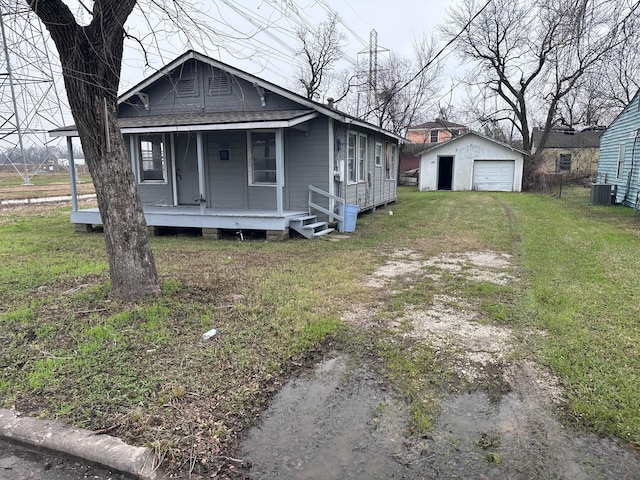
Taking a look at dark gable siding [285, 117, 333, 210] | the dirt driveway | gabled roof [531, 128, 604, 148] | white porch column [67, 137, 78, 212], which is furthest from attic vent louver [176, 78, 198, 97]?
gabled roof [531, 128, 604, 148]

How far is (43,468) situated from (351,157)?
999 cm

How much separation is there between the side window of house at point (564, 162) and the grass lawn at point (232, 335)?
27179 mm

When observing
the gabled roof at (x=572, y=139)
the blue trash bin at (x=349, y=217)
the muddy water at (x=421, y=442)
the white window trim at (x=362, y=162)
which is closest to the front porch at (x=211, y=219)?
the blue trash bin at (x=349, y=217)

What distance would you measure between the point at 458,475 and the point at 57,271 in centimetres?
582

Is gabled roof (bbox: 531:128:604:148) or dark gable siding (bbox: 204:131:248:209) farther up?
gabled roof (bbox: 531:128:604:148)

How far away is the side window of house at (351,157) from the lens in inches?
432

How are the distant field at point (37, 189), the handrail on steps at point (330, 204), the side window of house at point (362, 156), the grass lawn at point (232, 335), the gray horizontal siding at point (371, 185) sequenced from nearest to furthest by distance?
the grass lawn at point (232, 335)
the handrail on steps at point (330, 204)
the gray horizontal siding at point (371, 185)
the side window of house at point (362, 156)
the distant field at point (37, 189)

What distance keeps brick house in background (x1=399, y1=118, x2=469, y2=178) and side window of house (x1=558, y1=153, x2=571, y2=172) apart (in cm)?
749

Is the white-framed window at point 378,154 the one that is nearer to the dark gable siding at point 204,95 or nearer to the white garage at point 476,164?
the dark gable siding at point 204,95

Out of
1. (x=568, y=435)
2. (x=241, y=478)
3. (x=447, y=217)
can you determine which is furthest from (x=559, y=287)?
(x=447, y=217)

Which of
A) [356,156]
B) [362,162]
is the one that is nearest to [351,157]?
[356,156]

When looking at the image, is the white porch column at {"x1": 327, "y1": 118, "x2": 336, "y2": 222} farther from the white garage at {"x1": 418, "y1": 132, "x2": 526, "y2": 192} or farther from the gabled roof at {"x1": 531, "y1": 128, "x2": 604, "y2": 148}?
the gabled roof at {"x1": 531, "y1": 128, "x2": 604, "y2": 148}

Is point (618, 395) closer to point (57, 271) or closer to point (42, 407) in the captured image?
point (42, 407)

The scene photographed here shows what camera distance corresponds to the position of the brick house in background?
3620 centimetres
